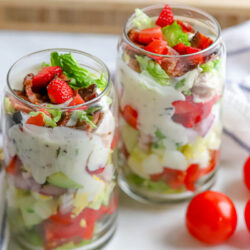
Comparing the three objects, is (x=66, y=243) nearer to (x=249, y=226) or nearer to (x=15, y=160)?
(x=15, y=160)

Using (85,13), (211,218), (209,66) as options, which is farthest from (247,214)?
(85,13)

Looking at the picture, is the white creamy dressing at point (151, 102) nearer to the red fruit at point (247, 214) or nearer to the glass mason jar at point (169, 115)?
the glass mason jar at point (169, 115)

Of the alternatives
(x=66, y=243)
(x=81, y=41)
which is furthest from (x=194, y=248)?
(x=81, y=41)

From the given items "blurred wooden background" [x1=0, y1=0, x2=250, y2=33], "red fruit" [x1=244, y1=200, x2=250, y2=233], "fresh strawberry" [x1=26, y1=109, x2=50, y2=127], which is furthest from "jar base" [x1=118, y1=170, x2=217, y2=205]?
Answer: "blurred wooden background" [x1=0, y1=0, x2=250, y2=33]

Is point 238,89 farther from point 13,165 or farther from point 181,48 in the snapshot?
point 13,165

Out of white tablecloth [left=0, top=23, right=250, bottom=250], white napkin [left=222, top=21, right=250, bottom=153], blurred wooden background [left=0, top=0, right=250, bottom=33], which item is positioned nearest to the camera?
white tablecloth [left=0, top=23, right=250, bottom=250]

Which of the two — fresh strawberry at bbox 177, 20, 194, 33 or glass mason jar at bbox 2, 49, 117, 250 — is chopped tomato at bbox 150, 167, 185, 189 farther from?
fresh strawberry at bbox 177, 20, 194, 33

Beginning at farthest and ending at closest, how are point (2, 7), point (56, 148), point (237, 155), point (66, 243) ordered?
point (2, 7) < point (237, 155) < point (66, 243) < point (56, 148)
